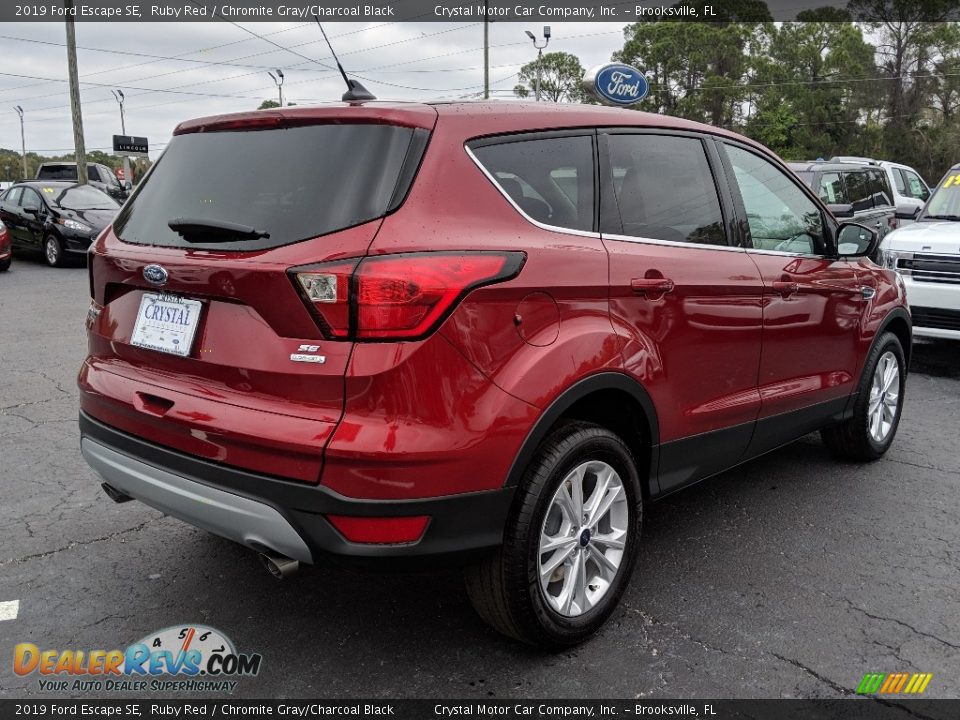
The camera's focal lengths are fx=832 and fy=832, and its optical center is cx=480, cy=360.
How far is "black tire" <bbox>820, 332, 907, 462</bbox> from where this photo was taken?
4.52 meters

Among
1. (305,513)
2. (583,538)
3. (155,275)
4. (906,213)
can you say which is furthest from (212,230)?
(906,213)

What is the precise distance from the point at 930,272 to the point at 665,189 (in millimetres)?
5039

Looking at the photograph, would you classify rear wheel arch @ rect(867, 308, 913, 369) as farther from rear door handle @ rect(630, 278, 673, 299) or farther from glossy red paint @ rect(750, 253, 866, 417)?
rear door handle @ rect(630, 278, 673, 299)

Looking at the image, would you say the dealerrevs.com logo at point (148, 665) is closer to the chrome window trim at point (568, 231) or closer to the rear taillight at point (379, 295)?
the rear taillight at point (379, 295)

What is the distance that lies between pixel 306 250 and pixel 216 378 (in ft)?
1.66

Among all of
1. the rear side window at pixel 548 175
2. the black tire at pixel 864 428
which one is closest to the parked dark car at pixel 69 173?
the black tire at pixel 864 428

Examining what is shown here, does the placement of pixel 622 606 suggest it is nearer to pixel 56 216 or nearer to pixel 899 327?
pixel 899 327

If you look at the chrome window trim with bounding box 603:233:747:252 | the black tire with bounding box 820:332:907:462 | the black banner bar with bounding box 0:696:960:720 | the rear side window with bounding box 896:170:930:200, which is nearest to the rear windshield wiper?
the chrome window trim with bounding box 603:233:747:252

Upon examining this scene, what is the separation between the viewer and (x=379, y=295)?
7.40 feet

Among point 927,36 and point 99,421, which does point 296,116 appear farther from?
point 927,36

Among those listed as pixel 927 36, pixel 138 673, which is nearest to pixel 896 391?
pixel 138 673

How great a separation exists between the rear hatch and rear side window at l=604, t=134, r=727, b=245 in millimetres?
877

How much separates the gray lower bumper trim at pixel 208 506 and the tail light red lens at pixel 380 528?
13cm

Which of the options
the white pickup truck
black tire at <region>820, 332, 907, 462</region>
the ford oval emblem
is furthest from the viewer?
the white pickup truck
